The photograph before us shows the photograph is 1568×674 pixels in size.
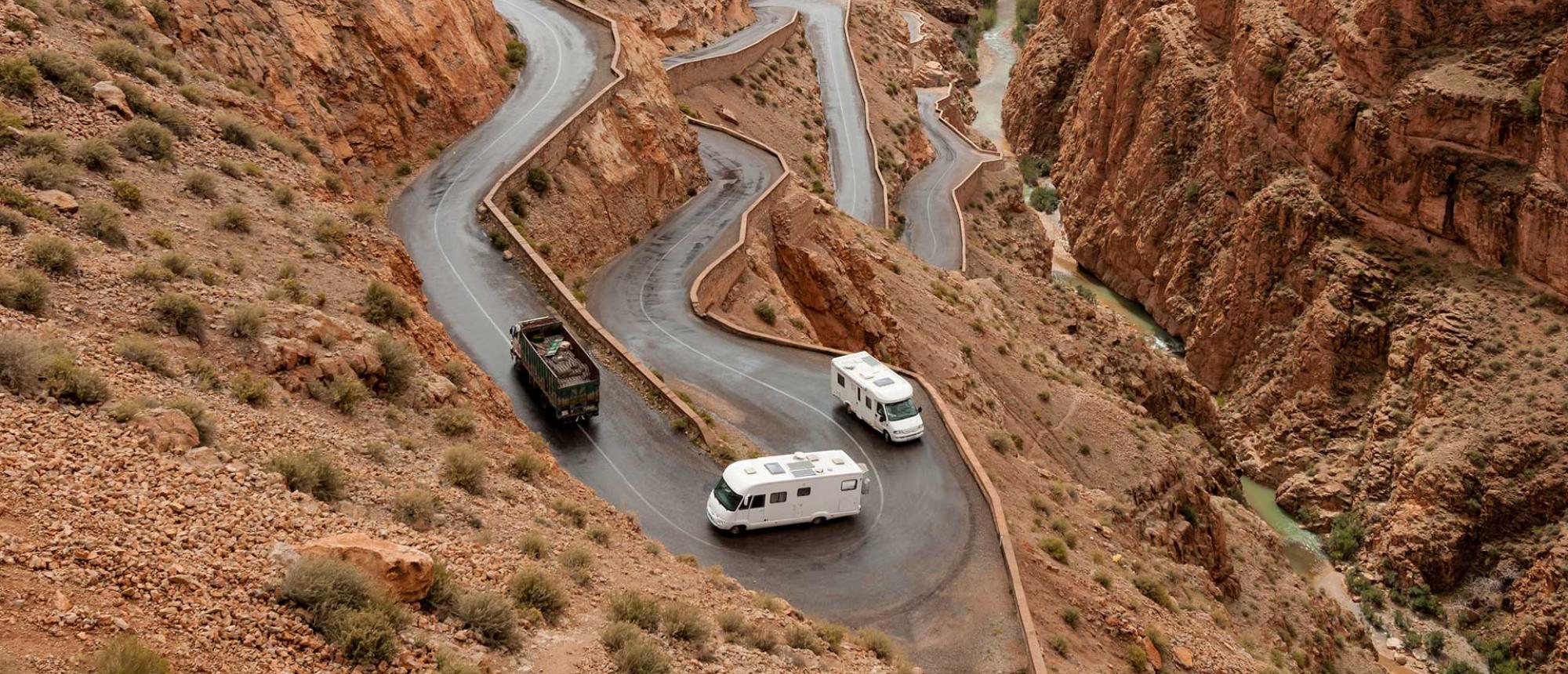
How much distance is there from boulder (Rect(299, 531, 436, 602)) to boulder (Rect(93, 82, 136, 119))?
12.8 metres

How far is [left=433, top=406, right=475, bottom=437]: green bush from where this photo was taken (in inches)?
691

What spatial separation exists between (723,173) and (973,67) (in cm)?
6106

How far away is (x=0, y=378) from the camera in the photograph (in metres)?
12.4

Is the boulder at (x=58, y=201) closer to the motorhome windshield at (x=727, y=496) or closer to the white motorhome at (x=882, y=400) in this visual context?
the motorhome windshield at (x=727, y=496)

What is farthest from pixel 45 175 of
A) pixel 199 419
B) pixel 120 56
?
pixel 199 419

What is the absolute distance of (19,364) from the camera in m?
12.5

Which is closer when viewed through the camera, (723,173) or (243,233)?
(243,233)

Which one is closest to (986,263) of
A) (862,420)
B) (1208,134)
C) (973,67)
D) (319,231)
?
(1208,134)

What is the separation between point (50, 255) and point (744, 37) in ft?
159

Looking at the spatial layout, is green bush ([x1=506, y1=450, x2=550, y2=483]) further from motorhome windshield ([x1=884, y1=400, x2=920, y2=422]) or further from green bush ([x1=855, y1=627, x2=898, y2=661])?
motorhome windshield ([x1=884, y1=400, x2=920, y2=422])

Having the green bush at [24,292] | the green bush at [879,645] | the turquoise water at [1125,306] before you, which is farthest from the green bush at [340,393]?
the turquoise water at [1125,306]

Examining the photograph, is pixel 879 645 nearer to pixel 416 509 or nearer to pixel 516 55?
pixel 416 509

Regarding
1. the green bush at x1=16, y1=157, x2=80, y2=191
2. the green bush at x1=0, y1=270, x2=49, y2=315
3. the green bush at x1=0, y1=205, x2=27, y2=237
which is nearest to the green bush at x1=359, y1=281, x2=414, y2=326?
the green bush at x1=16, y1=157, x2=80, y2=191

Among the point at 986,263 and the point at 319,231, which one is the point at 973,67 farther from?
the point at 319,231
